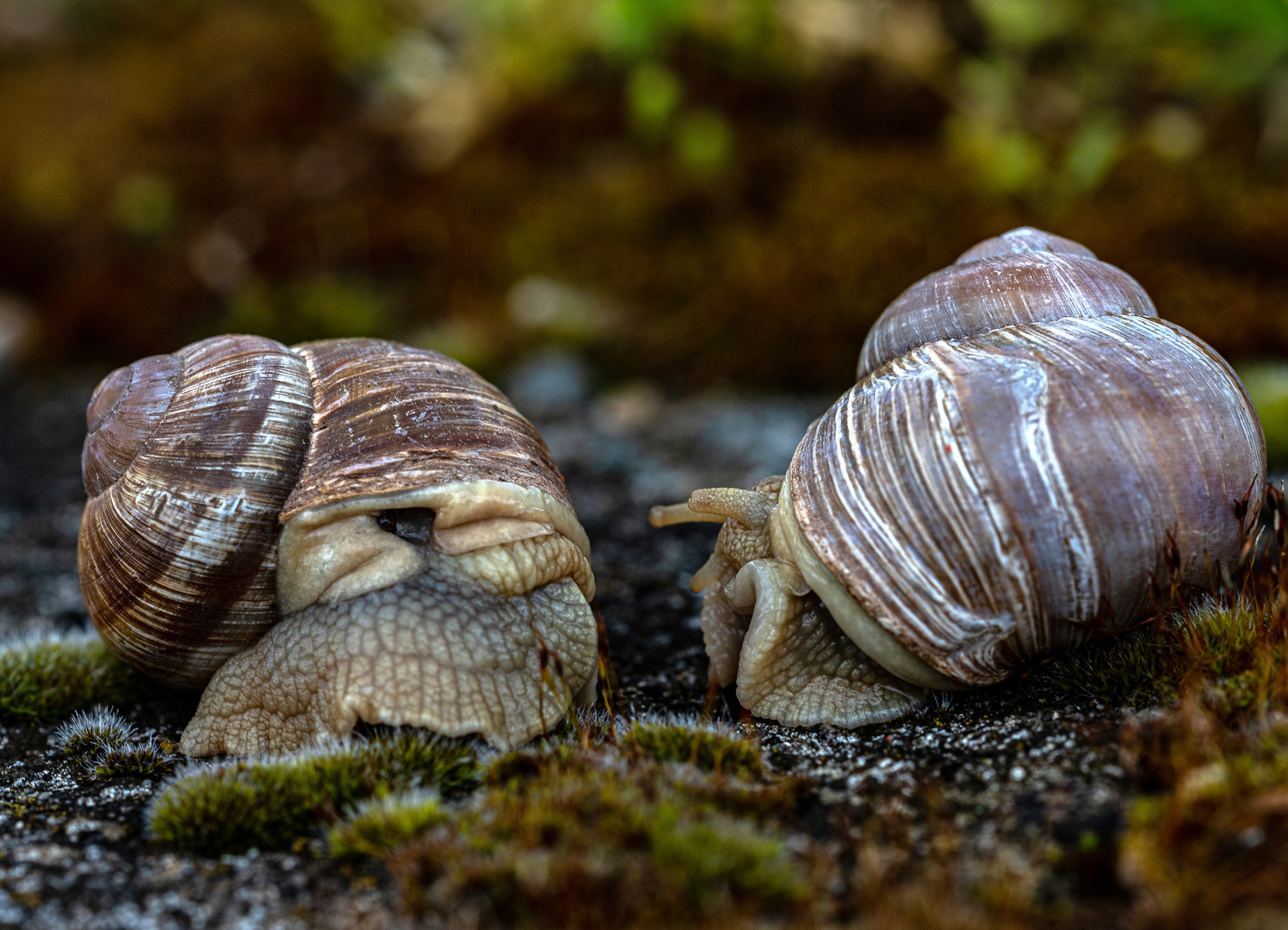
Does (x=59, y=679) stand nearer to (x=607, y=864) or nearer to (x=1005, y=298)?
(x=607, y=864)

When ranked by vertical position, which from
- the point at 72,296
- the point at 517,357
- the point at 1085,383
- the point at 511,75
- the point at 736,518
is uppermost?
the point at 511,75

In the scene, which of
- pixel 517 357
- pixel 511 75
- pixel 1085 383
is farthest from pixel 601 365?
pixel 1085 383

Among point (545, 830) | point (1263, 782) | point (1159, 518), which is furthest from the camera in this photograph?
point (1159, 518)

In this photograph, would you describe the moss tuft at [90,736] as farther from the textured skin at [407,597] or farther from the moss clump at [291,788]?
the moss clump at [291,788]

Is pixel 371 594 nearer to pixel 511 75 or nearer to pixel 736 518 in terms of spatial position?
pixel 736 518

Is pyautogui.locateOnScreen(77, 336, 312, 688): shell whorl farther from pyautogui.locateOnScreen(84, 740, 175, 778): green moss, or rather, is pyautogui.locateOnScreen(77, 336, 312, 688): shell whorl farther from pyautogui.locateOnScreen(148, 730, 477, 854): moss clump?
pyautogui.locateOnScreen(148, 730, 477, 854): moss clump
